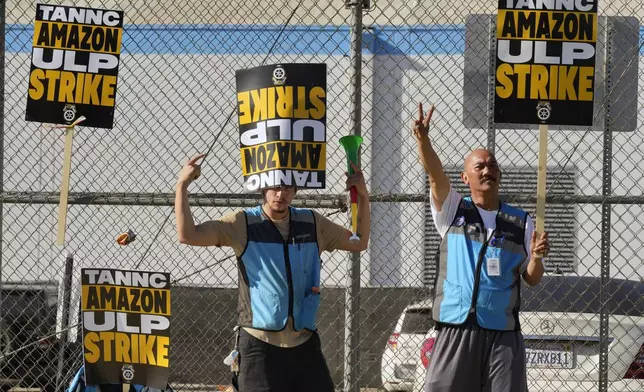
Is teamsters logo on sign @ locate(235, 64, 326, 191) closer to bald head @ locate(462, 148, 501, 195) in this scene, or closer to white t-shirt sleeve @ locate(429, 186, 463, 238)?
white t-shirt sleeve @ locate(429, 186, 463, 238)

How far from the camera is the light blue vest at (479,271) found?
17.7 feet

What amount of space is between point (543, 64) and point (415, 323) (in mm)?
2572

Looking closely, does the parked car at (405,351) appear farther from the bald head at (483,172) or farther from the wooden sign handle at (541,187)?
the bald head at (483,172)

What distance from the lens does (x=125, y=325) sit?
19.9ft

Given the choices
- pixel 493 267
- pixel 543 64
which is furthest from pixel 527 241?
pixel 543 64

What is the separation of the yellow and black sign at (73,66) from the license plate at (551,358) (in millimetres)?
3362

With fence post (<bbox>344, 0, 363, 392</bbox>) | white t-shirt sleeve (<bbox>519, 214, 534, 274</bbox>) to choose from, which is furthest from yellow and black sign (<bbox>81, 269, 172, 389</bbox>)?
white t-shirt sleeve (<bbox>519, 214, 534, 274</bbox>)

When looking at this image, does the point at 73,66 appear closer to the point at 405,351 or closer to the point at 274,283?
the point at 274,283

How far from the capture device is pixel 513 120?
6.00 meters

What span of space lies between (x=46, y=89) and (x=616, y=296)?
454cm

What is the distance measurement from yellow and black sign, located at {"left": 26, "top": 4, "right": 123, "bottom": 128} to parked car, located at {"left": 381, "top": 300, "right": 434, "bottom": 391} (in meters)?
2.79

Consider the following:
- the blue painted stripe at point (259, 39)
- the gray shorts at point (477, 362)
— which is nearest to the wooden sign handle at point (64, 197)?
the blue painted stripe at point (259, 39)

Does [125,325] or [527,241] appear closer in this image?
[527,241]

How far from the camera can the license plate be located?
7.13 meters
